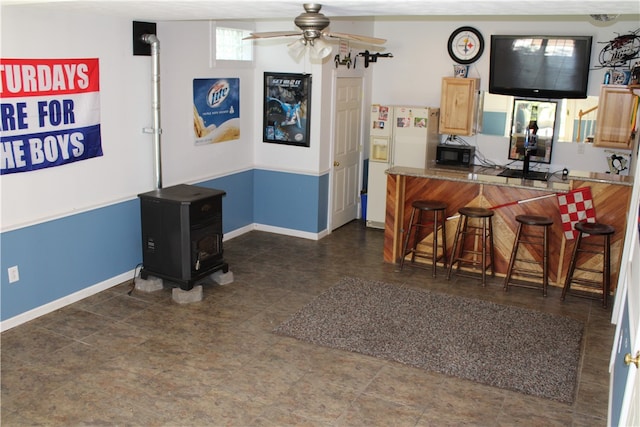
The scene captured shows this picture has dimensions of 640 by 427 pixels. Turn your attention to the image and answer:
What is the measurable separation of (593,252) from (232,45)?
4.41m

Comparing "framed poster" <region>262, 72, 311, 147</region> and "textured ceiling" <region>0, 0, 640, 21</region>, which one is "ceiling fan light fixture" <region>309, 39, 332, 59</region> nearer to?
"textured ceiling" <region>0, 0, 640, 21</region>

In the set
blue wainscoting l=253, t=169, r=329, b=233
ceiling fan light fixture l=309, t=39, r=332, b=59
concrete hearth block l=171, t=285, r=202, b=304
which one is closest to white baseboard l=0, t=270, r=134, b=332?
concrete hearth block l=171, t=285, r=202, b=304

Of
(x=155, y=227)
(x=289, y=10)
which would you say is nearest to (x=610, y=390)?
(x=289, y=10)

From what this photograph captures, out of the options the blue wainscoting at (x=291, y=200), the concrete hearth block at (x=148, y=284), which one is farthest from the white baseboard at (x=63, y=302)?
the blue wainscoting at (x=291, y=200)

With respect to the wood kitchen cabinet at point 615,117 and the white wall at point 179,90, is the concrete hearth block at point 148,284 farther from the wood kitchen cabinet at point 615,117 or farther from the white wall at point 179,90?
the wood kitchen cabinet at point 615,117

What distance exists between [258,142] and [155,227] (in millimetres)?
2402

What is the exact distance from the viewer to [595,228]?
18.4 ft

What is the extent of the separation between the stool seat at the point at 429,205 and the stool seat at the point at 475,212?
20cm

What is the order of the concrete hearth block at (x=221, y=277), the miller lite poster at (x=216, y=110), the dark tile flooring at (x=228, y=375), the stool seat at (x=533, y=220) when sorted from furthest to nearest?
the miller lite poster at (x=216, y=110)
the concrete hearth block at (x=221, y=277)
the stool seat at (x=533, y=220)
the dark tile flooring at (x=228, y=375)

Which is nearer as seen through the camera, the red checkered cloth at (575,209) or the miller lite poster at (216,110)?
the red checkered cloth at (575,209)

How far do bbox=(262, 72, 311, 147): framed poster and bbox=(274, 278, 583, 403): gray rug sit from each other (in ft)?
7.47

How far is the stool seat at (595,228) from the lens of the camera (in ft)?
18.1

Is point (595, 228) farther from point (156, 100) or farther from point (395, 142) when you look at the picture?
point (156, 100)

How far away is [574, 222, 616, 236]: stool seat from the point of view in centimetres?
553
